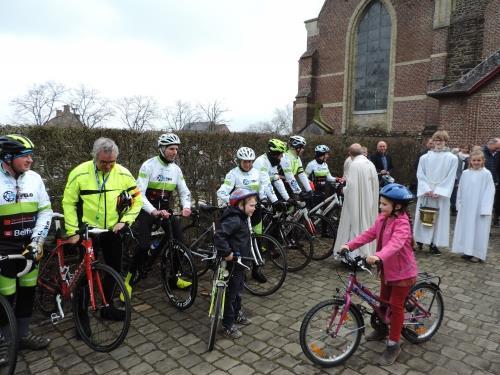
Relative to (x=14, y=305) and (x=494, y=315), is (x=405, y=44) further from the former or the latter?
(x=14, y=305)

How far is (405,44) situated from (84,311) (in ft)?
75.4

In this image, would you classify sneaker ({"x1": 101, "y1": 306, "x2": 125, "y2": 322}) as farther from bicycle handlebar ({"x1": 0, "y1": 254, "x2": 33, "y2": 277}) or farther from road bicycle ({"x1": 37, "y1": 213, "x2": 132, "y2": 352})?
bicycle handlebar ({"x1": 0, "y1": 254, "x2": 33, "y2": 277})

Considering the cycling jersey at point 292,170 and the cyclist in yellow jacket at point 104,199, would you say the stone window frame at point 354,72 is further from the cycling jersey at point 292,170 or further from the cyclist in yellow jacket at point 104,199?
the cyclist in yellow jacket at point 104,199

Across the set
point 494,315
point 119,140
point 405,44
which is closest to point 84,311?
point 119,140

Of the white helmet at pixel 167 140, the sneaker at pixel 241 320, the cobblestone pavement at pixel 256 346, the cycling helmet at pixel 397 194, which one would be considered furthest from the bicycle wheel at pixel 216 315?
the white helmet at pixel 167 140

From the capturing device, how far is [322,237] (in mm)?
7004

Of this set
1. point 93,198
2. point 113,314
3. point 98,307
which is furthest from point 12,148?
point 113,314

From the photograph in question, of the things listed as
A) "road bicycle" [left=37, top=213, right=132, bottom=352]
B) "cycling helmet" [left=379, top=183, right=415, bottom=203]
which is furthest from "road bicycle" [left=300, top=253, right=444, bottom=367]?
"road bicycle" [left=37, top=213, right=132, bottom=352]

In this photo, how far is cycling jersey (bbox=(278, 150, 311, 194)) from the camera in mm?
6736

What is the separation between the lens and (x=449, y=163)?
7207 mm

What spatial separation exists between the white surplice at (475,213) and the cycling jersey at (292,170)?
298 centimetres

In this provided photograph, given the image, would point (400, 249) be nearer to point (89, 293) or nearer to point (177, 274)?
point (177, 274)

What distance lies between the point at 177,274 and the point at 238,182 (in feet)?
4.84

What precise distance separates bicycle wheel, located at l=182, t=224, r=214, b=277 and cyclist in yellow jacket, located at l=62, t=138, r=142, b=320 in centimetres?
113
